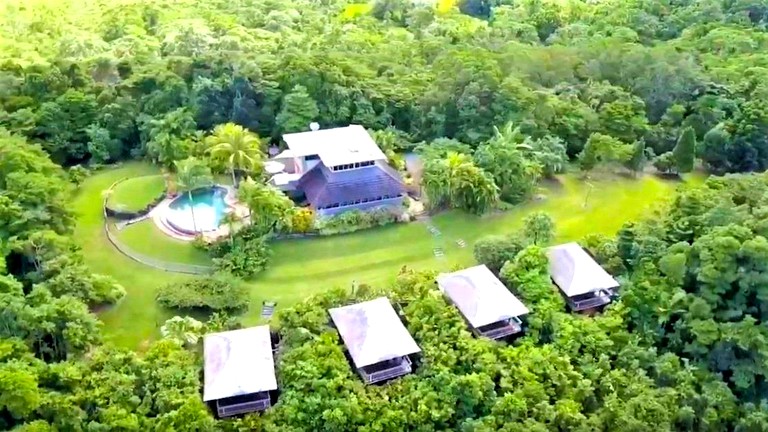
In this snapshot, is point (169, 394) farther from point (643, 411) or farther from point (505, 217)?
point (505, 217)

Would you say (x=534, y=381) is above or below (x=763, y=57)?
below

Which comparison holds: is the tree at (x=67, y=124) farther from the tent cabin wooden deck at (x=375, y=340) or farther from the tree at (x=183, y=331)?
the tent cabin wooden deck at (x=375, y=340)

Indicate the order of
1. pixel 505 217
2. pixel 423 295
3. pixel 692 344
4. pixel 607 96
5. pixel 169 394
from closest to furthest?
pixel 169 394, pixel 692 344, pixel 423 295, pixel 505 217, pixel 607 96

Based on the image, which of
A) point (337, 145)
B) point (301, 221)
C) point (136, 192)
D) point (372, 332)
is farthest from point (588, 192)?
point (136, 192)

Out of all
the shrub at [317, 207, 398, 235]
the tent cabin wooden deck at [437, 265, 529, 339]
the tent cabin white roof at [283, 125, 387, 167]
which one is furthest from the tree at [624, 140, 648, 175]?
the tent cabin wooden deck at [437, 265, 529, 339]

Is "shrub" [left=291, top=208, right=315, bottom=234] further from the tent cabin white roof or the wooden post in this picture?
the wooden post

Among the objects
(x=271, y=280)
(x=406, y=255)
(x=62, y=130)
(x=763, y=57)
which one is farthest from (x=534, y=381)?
(x=763, y=57)

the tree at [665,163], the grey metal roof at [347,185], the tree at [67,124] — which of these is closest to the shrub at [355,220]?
the grey metal roof at [347,185]
